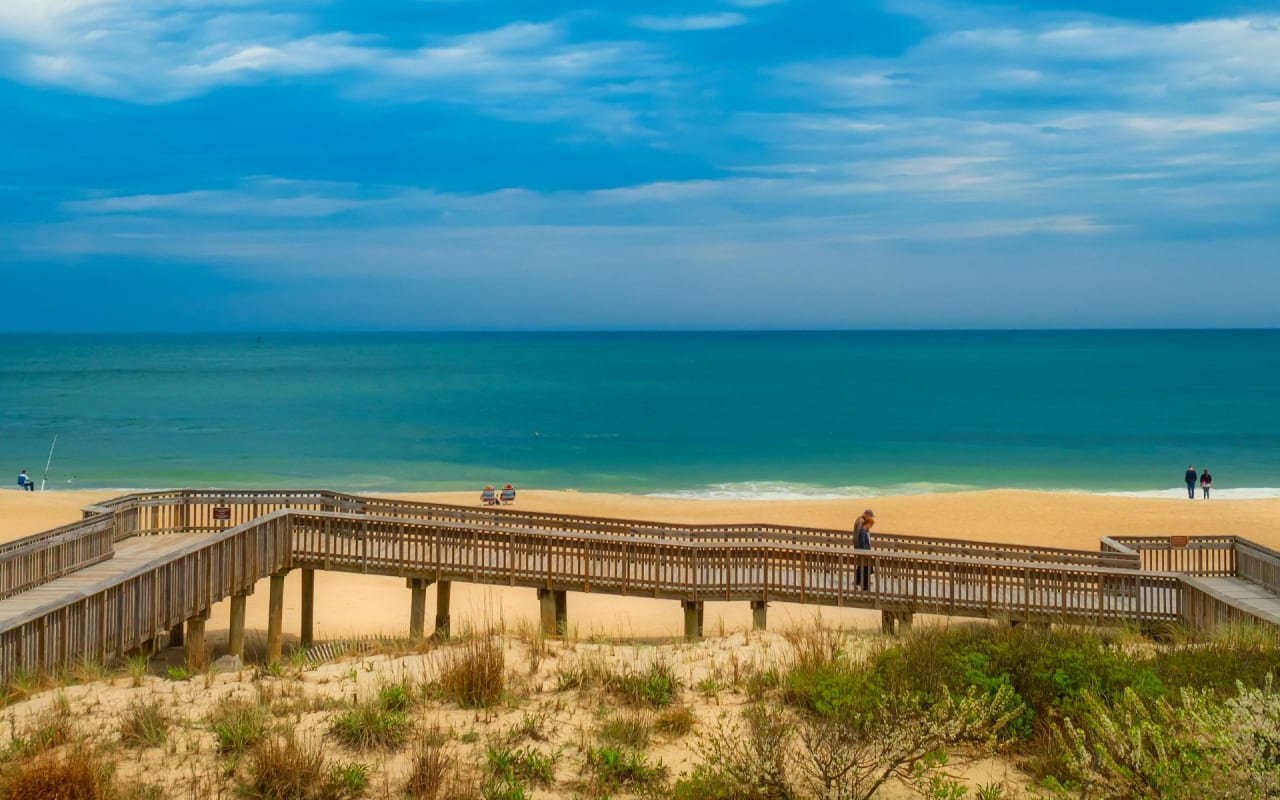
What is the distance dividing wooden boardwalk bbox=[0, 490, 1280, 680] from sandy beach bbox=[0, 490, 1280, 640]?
2.67 ft

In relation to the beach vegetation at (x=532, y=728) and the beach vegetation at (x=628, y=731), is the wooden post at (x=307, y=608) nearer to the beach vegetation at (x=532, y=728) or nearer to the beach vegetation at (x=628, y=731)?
the beach vegetation at (x=532, y=728)

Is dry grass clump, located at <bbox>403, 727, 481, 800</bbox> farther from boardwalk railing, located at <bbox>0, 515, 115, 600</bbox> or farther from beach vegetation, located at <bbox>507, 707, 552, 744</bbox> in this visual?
boardwalk railing, located at <bbox>0, 515, 115, 600</bbox>

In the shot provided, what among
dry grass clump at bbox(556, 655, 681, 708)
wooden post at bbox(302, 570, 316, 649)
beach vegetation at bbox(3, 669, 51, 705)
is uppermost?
dry grass clump at bbox(556, 655, 681, 708)

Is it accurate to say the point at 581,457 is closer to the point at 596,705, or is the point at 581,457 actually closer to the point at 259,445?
the point at 259,445

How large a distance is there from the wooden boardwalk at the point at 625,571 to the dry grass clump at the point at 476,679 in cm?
577

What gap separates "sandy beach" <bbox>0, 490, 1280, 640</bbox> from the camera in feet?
64.2

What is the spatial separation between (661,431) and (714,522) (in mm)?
42507

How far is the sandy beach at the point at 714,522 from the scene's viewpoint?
64.2ft

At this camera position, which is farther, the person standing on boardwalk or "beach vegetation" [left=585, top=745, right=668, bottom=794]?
the person standing on boardwalk

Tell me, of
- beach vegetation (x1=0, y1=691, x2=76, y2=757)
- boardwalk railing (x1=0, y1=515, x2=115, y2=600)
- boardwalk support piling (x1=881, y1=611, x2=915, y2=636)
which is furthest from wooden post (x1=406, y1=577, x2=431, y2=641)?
beach vegetation (x1=0, y1=691, x2=76, y2=757)

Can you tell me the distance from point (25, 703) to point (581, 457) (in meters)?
53.6

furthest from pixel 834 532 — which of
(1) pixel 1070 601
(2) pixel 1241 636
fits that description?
(2) pixel 1241 636

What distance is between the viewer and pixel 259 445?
6869 cm

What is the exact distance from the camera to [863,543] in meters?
17.2
